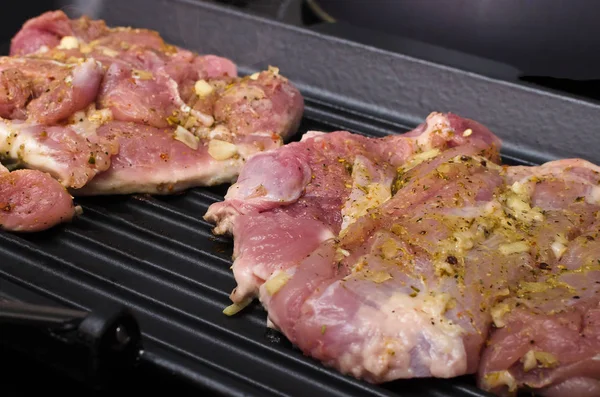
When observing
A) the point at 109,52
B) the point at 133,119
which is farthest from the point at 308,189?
the point at 109,52

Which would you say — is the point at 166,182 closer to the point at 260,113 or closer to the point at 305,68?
the point at 260,113

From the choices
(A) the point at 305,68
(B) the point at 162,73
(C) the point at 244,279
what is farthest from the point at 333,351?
(A) the point at 305,68

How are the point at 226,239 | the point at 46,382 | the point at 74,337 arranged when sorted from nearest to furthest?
the point at 74,337 < the point at 46,382 < the point at 226,239

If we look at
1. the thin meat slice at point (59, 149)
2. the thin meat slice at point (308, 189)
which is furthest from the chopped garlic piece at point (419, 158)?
the thin meat slice at point (59, 149)

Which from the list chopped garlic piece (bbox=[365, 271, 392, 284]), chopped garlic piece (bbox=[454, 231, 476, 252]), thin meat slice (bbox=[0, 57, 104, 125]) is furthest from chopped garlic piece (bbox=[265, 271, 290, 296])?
thin meat slice (bbox=[0, 57, 104, 125])

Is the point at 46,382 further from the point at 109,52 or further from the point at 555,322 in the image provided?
the point at 109,52
